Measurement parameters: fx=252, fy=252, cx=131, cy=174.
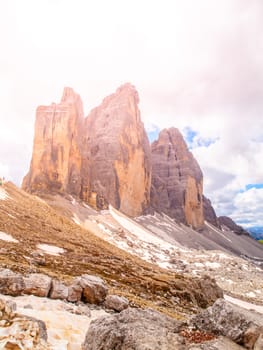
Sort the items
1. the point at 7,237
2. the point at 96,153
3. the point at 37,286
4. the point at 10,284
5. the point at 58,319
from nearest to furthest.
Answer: the point at 58,319 < the point at 10,284 < the point at 37,286 < the point at 7,237 < the point at 96,153

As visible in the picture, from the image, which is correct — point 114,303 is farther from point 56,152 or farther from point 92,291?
point 56,152

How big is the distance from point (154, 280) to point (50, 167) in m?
55.5

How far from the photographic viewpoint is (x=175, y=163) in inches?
5295

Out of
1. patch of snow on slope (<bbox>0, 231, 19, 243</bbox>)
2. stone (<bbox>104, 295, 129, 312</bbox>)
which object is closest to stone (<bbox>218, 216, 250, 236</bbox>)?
patch of snow on slope (<bbox>0, 231, 19, 243</bbox>)

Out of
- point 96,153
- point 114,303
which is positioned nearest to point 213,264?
point 114,303

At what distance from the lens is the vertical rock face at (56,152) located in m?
65.2

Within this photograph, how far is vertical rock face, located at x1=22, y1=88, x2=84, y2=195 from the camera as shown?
65.2 m

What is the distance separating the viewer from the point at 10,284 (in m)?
6.93

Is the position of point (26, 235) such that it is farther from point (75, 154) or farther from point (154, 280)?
point (75, 154)

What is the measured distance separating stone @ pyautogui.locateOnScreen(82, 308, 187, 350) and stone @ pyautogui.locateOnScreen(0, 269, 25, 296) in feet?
10.8

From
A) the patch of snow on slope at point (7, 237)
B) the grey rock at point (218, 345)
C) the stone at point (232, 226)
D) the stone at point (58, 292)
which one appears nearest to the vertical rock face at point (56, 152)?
the patch of snow on slope at point (7, 237)

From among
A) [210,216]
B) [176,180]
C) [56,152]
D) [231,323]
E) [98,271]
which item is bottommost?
[98,271]

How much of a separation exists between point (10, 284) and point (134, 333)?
447 cm

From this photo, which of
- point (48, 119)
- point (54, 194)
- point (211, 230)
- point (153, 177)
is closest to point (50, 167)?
point (54, 194)
